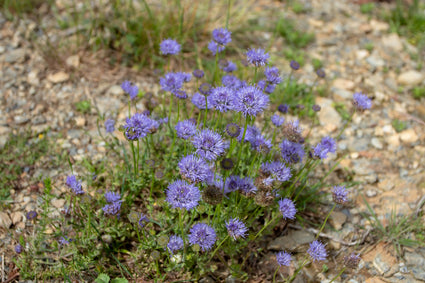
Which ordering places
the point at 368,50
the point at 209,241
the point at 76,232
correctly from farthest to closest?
the point at 368,50, the point at 76,232, the point at 209,241

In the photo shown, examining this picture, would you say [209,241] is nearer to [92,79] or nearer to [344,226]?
[344,226]

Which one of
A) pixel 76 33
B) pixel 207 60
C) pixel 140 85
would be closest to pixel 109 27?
pixel 76 33

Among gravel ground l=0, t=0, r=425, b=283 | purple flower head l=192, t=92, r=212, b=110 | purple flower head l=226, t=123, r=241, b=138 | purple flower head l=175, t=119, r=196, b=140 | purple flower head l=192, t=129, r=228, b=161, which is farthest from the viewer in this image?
gravel ground l=0, t=0, r=425, b=283

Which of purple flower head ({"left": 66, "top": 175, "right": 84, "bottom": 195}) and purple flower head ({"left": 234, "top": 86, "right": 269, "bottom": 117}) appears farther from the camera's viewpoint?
purple flower head ({"left": 66, "top": 175, "right": 84, "bottom": 195})

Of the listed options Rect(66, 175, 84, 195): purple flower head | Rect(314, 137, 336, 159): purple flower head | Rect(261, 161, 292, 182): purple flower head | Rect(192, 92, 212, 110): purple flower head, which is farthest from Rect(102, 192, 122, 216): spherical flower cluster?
Rect(314, 137, 336, 159): purple flower head

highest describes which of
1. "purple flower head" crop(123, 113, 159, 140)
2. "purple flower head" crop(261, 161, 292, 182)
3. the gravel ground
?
"purple flower head" crop(123, 113, 159, 140)

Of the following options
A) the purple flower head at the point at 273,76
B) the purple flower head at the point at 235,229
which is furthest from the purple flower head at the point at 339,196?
the purple flower head at the point at 273,76

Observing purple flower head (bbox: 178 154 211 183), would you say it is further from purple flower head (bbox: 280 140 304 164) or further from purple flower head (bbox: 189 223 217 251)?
purple flower head (bbox: 280 140 304 164)
